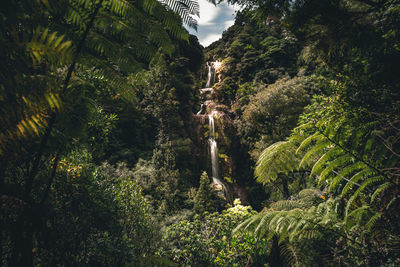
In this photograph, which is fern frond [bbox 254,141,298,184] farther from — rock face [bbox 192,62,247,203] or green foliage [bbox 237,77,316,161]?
rock face [bbox 192,62,247,203]

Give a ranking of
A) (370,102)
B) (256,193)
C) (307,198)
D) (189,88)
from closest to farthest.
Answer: (370,102) → (307,198) → (256,193) → (189,88)

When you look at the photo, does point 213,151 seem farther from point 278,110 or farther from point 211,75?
point 211,75

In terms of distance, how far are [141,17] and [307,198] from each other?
427 cm

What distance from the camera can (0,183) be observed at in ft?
4.84

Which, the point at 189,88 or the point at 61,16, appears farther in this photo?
the point at 189,88

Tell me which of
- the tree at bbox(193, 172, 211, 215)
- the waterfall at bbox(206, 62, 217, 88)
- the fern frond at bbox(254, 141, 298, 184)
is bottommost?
the tree at bbox(193, 172, 211, 215)

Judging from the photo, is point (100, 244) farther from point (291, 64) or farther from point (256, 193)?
point (291, 64)

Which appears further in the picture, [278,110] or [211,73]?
[211,73]

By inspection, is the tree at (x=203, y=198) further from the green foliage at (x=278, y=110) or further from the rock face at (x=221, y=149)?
the green foliage at (x=278, y=110)

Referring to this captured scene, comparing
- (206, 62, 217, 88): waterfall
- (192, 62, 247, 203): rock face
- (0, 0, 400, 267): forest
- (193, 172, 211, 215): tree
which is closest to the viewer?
(0, 0, 400, 267): forest

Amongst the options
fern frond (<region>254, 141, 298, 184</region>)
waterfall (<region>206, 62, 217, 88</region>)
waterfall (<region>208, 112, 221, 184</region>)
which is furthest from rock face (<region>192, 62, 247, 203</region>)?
fern frond (<region>254, 141, 298, 184</region>)

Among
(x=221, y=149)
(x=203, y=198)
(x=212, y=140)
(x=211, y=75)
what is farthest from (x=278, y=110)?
(x=211, y=75)

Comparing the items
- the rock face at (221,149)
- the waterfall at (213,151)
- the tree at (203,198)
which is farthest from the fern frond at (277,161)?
the waterfall at (213,151)

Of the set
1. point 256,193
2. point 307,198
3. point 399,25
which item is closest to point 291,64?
point 256,193
